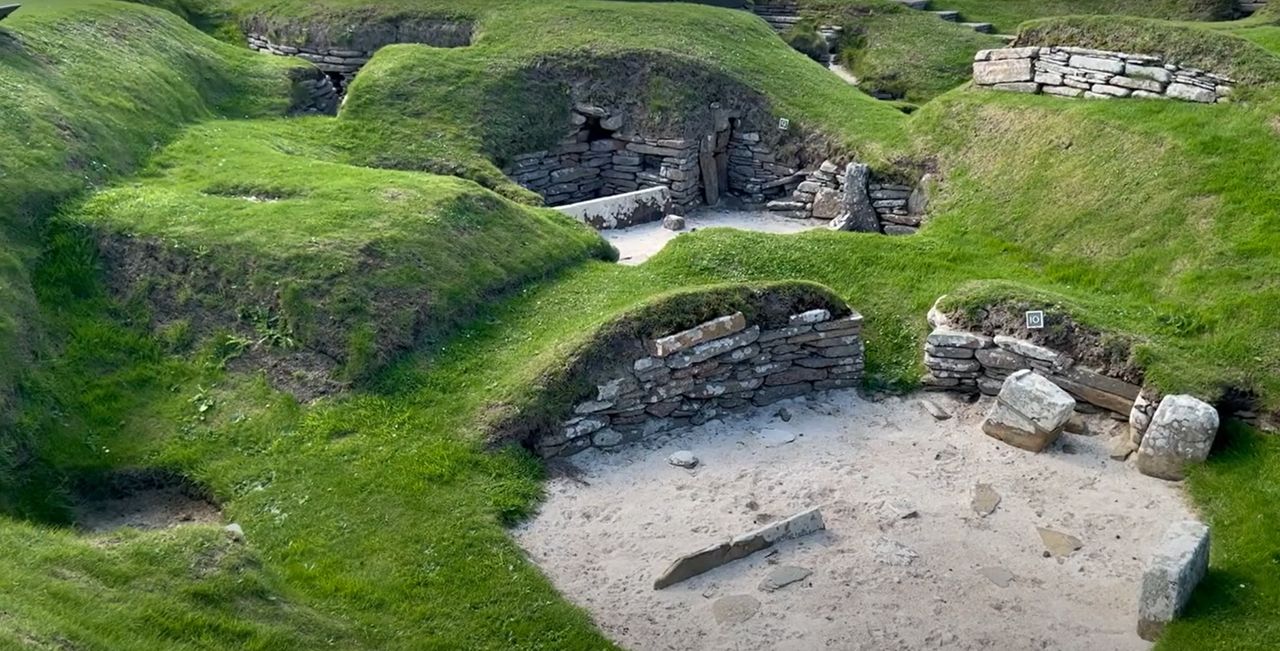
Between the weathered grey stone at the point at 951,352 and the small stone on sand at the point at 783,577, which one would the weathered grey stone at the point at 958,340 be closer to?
the weathered grey stone at the point at 951,352

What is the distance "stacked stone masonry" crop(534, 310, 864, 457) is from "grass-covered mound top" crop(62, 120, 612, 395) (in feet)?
7.62

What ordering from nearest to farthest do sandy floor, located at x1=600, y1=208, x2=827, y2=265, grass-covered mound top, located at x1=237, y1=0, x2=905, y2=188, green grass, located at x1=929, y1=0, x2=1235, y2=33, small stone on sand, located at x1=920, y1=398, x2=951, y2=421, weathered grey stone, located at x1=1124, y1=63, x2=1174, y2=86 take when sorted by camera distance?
small stone on sand, located at x1=920, y1=398, x2=951, y2=421 → weathered grey stone, located at x1=1124, y1=63, x2=1174, y2=86 → sandy floor, located at x1=600, y1=208, x2=827, y2=265 → grass-covered mound top, located at x1=237, y1=0, x2=905, y2=188 → green grass, located at x1=929, y1=0, x2=1235, y2=33

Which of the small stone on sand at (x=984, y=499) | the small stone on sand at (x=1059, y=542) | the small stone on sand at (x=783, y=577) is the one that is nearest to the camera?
the small stone on sand at (x=783, y=577)

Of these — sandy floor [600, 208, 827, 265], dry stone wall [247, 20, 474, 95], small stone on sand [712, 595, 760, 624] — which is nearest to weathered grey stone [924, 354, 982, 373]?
small stone on sand [712, 595, 760, 624]

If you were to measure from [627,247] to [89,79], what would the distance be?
333 inches

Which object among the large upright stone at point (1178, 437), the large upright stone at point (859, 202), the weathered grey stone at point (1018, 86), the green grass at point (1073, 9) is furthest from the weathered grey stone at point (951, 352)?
the green grass at point (1073, 9)

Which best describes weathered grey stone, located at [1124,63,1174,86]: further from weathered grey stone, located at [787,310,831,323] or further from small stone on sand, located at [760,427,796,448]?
small stone on sand, located at [760,427,796,448]

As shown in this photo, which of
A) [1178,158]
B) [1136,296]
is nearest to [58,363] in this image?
[1136,296]

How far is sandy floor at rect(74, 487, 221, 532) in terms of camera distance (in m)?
10.8

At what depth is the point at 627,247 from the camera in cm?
1831

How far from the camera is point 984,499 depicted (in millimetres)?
11461

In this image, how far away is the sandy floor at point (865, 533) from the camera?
963cm

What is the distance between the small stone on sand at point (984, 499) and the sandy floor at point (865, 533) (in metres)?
0.04

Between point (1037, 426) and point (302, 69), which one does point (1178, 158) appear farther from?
point (302, 69)
